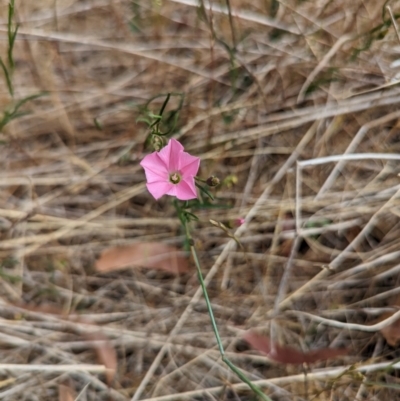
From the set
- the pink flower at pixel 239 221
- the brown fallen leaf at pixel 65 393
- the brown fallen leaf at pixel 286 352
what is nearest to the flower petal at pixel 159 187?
the pink flower at pixel 239 221

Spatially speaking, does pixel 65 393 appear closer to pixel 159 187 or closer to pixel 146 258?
pixel 146 258

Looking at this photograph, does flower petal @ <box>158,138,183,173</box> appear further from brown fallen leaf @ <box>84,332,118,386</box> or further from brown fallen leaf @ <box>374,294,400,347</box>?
brown fallen leaf @ <box>374,294,400,347</box>

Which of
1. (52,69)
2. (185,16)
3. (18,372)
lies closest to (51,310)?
(18,372)

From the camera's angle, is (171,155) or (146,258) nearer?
(171,155)

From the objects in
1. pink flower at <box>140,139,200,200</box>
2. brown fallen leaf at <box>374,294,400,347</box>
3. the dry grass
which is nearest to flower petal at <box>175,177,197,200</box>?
pink flower at <box>140,139,200,200</box>

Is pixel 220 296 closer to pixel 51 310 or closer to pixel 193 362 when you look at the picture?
pixel 193 362

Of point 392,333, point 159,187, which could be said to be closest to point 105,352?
point 159,187
